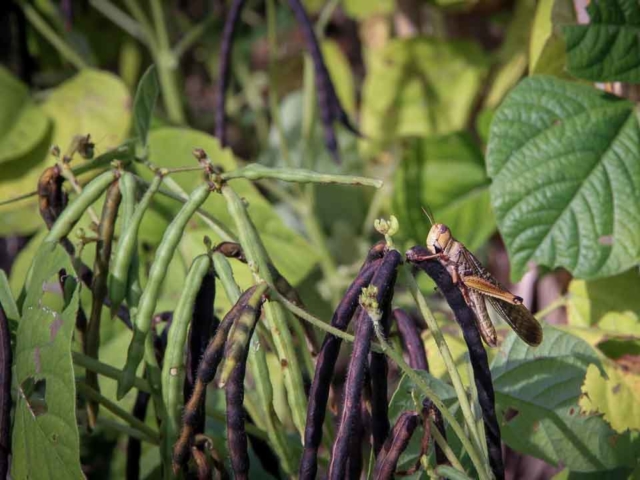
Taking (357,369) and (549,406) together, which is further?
(549,406)

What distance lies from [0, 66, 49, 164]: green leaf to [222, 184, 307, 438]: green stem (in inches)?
29.8

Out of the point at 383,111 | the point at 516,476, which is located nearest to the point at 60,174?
the point at 516,476

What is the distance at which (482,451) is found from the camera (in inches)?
20.4

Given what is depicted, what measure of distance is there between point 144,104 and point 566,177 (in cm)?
40

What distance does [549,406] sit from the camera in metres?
0.64

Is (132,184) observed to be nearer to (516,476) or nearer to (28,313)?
(28,313)

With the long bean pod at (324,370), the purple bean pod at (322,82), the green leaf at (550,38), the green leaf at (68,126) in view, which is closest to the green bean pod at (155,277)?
the long bean pod at (324,370)

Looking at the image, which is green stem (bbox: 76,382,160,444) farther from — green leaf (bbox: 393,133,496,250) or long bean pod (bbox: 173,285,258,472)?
green leaf (bbox: 393,133,496,250)

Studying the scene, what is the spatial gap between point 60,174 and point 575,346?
0.42 meters

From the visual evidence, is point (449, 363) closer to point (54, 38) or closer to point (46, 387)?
point (46, 387)

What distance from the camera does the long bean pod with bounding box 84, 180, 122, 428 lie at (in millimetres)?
598

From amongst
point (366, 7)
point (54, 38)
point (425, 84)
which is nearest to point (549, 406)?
point (425, 84)

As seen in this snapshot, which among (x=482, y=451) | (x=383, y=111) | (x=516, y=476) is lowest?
(x=516, y=476)

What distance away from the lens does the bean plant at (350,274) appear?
511 mm
